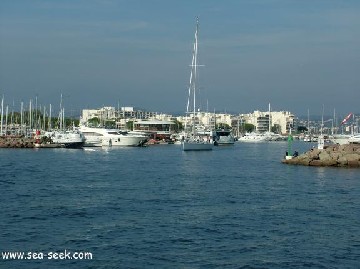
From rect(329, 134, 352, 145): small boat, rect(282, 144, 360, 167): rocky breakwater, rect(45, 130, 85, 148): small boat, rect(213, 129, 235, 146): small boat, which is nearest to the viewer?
rect(282, 144, 360, 167): rocky breakwater

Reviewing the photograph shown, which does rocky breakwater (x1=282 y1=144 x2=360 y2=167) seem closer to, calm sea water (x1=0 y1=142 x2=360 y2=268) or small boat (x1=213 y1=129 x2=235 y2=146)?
calm sea water (x1=0 y1=142 x2=360 y2=268)

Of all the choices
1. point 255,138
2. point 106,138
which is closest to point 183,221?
point 106,138

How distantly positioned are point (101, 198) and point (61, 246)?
9.65 m

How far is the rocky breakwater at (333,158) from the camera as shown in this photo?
4738cm

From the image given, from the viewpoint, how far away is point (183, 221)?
2067cm

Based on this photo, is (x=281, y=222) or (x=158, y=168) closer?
(x=281, y=222)

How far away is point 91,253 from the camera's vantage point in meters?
16.0

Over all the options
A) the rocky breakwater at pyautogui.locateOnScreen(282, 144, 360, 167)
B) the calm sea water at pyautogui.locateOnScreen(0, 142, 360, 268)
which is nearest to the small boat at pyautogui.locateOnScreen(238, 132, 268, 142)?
the rocky breakwater at pyautogui.locateOnScreen(282, 144, 360, 167)

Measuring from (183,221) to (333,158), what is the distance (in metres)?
29.9

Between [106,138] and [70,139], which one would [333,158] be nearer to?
[70,139]

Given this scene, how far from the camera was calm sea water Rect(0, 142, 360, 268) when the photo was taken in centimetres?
1582

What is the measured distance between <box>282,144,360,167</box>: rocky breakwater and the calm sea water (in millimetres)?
11798

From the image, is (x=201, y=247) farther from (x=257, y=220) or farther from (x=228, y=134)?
(x=228, y=134)

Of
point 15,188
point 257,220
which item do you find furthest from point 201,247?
point 15,188
